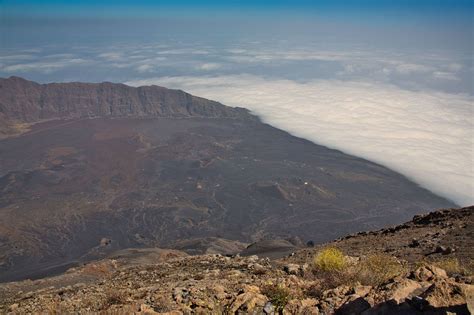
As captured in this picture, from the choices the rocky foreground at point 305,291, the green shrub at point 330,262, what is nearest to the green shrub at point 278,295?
the rocky foreground at point 305,291

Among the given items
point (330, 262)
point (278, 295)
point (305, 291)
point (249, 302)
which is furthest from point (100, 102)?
point (278, 295)

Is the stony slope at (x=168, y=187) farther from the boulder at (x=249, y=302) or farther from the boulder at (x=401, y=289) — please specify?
the boulder at (x=401, y=289)

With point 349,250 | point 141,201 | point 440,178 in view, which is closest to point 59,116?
point 141,201

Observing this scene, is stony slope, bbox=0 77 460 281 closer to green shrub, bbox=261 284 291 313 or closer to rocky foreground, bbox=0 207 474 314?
rocky foreground, bbox=0 207 474 314

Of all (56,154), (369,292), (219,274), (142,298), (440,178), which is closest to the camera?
(369,292)

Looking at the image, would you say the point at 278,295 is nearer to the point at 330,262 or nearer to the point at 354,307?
the point at 354,307

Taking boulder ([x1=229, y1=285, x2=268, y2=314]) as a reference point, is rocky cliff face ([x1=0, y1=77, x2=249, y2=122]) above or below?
below

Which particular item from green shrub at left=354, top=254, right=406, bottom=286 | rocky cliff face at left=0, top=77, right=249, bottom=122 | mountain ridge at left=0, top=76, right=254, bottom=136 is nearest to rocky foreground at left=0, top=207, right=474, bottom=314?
green shrub at left=354, top=254, right=406, bottom=286

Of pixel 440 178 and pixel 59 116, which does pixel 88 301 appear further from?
pixel 59 116
